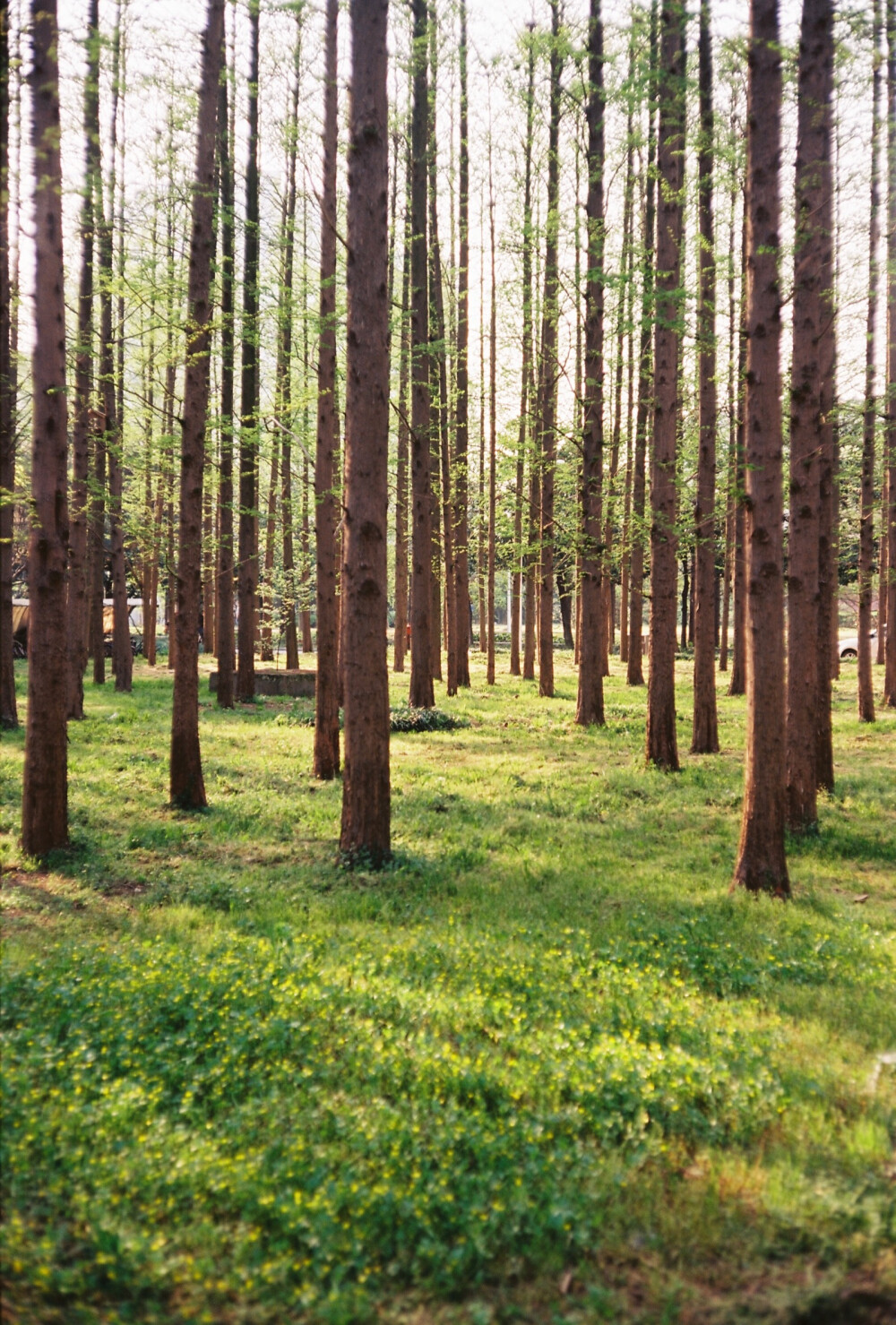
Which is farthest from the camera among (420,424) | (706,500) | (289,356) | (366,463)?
(420,424)

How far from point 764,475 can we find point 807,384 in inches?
114

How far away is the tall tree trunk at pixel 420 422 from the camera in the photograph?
17562 mm

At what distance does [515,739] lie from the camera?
1605 cm

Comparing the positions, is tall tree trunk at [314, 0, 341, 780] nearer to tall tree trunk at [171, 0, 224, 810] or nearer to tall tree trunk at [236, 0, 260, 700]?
tall tree trunk at [171, 0, 224, 810]

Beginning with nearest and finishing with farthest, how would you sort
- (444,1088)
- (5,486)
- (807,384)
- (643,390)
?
(444,1088) → (807,384) → (5,486) → (643,390)

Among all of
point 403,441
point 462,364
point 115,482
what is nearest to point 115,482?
point 115,482

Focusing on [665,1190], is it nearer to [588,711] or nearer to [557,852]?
[557,852]

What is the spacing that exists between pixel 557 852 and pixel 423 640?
30.7 feet

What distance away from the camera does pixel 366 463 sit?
28.1ft

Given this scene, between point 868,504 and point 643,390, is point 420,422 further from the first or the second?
point 868,504

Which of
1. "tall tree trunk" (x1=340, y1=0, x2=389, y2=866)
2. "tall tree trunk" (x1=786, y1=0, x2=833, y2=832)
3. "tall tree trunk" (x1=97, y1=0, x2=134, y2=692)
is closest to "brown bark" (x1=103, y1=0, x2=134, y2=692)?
"tall tree trunk" (x1=97, y1=0, x2=134, y2=692)

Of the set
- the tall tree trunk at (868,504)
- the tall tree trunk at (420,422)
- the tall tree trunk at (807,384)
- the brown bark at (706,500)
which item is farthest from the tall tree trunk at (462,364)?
the tall tree trunk at (807,384)

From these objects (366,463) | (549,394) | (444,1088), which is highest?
(549,394)

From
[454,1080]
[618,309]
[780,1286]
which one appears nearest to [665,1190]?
[780,1286]
